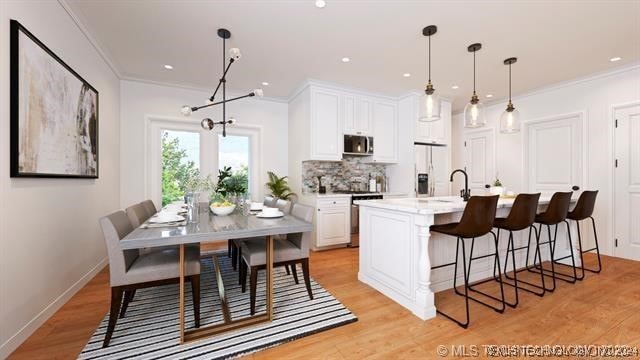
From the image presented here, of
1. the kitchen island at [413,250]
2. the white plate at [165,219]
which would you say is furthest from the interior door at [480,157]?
the white plate at [165,219]

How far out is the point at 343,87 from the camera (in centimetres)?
420

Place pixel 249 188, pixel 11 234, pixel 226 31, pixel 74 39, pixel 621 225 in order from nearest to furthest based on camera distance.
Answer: pixel 11 234 < pixel 74 39 < pixel 226 31 < pixel 621 225 < pixel 249 188

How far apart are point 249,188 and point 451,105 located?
428cm

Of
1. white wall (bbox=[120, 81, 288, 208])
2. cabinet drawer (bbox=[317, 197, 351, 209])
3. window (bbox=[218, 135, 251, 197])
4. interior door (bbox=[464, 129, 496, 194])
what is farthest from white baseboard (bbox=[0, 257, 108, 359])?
interior door (bbox=[464, 129, 496, 194])

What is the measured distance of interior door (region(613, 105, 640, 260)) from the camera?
3.38 m

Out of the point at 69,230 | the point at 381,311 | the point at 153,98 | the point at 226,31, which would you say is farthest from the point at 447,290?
the point at 153,98

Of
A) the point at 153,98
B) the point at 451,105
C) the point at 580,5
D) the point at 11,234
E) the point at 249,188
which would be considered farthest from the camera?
the point at 451,105

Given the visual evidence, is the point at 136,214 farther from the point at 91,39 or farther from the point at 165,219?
the point at 91,39

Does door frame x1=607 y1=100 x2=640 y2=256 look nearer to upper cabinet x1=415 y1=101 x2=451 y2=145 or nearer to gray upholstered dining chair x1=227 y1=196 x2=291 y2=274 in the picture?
upper cabinet x1=415 y1=101 x2=451 y2=145

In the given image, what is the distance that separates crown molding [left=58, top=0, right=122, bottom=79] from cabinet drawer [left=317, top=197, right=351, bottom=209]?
3263 millimetres

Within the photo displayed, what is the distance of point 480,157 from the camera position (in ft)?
17.0

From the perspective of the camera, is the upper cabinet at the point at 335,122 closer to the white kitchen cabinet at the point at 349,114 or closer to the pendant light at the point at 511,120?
the white kitchen cabinet at the point at 349,114

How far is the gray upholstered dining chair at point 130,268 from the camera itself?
5.39 ft

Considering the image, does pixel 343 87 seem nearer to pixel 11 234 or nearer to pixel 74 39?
pixel 74 39
